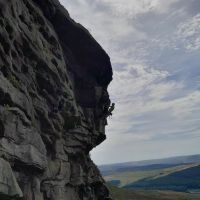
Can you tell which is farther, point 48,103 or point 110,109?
point 110,109

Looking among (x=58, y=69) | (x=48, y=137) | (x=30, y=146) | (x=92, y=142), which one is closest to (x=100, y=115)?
(x=92, y=142)

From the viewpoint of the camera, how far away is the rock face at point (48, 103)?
36.1 m

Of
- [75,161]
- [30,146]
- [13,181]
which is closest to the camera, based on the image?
[13,181]

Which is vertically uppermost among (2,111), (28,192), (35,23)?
(35,23)

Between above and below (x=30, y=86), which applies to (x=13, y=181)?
below

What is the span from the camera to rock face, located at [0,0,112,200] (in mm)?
36125

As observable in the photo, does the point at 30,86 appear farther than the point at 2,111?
Yes

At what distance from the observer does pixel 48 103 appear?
154ft

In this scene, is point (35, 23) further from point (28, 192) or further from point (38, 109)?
point (28, 192)

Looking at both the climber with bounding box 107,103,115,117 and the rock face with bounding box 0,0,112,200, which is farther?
the climber with bounding box 107,103,115,117

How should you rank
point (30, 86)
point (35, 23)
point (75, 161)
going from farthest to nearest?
point (75, 161) → point (35, 23) → point (30, 86)

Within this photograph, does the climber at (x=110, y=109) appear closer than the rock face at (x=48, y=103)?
No

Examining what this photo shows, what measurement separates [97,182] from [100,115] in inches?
477

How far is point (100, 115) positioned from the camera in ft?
216
